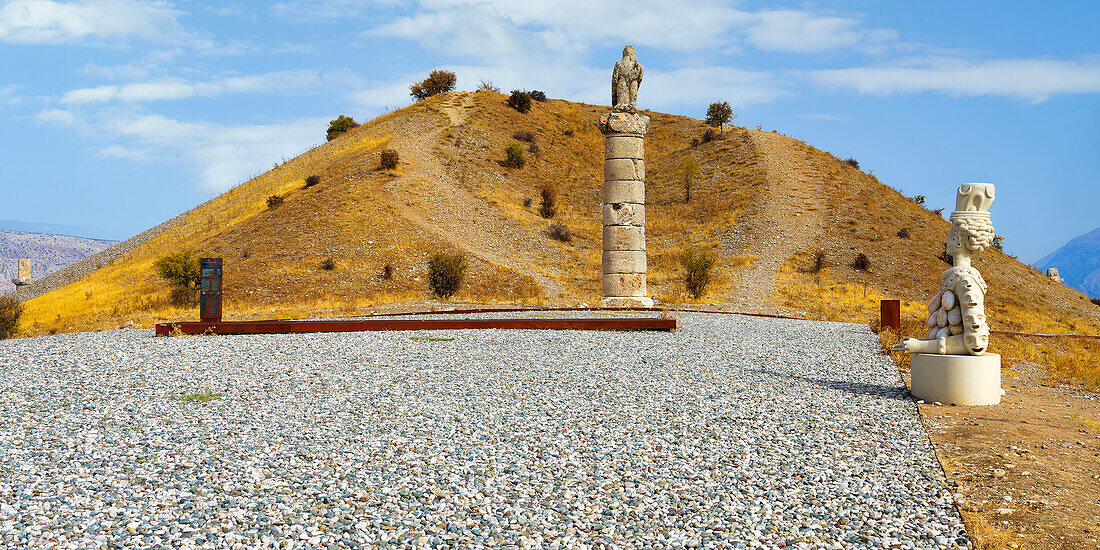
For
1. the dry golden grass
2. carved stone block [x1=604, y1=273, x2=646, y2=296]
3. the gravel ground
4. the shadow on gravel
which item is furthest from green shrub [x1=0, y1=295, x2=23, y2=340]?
the dry golden grass

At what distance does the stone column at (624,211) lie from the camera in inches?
852

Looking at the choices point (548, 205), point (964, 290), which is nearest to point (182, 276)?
point (548, 205)

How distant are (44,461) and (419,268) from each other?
27.9m

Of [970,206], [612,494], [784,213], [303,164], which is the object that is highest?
[303,164]

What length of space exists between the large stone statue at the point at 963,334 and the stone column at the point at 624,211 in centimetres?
1332

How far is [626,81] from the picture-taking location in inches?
850

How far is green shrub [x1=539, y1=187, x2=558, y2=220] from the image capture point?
4450cm

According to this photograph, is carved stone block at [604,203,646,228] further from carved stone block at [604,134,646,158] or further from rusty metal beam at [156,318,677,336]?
rusty metal beam at [156,318,677,336]

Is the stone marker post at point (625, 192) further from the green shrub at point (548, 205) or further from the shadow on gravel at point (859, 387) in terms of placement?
the green shrub at point (548, 205)

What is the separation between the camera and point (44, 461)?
5426 millimetres

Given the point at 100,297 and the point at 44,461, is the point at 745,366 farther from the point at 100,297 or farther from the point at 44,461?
the point at 100,297

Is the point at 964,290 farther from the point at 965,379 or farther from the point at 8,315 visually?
the point at 8,315

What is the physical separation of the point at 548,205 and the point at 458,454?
130 ft

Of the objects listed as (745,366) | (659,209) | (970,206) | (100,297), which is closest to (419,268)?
(100,297)
